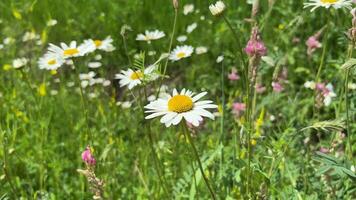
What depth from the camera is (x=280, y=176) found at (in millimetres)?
1882

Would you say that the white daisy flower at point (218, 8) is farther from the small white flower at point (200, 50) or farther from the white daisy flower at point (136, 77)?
the small white flower at point (200, 50)

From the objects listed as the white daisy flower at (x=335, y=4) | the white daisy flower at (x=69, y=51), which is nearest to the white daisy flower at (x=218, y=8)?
the white daisy flower at (x=335, y=4)

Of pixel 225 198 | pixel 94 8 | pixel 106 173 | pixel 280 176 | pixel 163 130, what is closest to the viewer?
pixel 225 198

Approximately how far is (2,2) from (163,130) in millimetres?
1992

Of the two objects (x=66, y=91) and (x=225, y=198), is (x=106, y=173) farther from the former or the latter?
(x=66, y=91)

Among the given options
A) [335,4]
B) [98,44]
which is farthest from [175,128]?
[335,4]

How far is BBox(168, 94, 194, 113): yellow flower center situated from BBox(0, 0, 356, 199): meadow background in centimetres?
22

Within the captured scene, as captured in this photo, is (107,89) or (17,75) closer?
(17,75)

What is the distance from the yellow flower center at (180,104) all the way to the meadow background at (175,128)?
8.5 inches

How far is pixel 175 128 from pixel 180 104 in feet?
4.28

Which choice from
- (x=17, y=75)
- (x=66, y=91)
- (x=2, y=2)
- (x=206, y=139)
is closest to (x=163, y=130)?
(x=206, y=139)

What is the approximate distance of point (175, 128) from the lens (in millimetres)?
2553

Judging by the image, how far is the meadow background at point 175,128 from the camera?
1720 millimetres

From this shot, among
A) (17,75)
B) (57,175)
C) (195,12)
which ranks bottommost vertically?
(57,175)
